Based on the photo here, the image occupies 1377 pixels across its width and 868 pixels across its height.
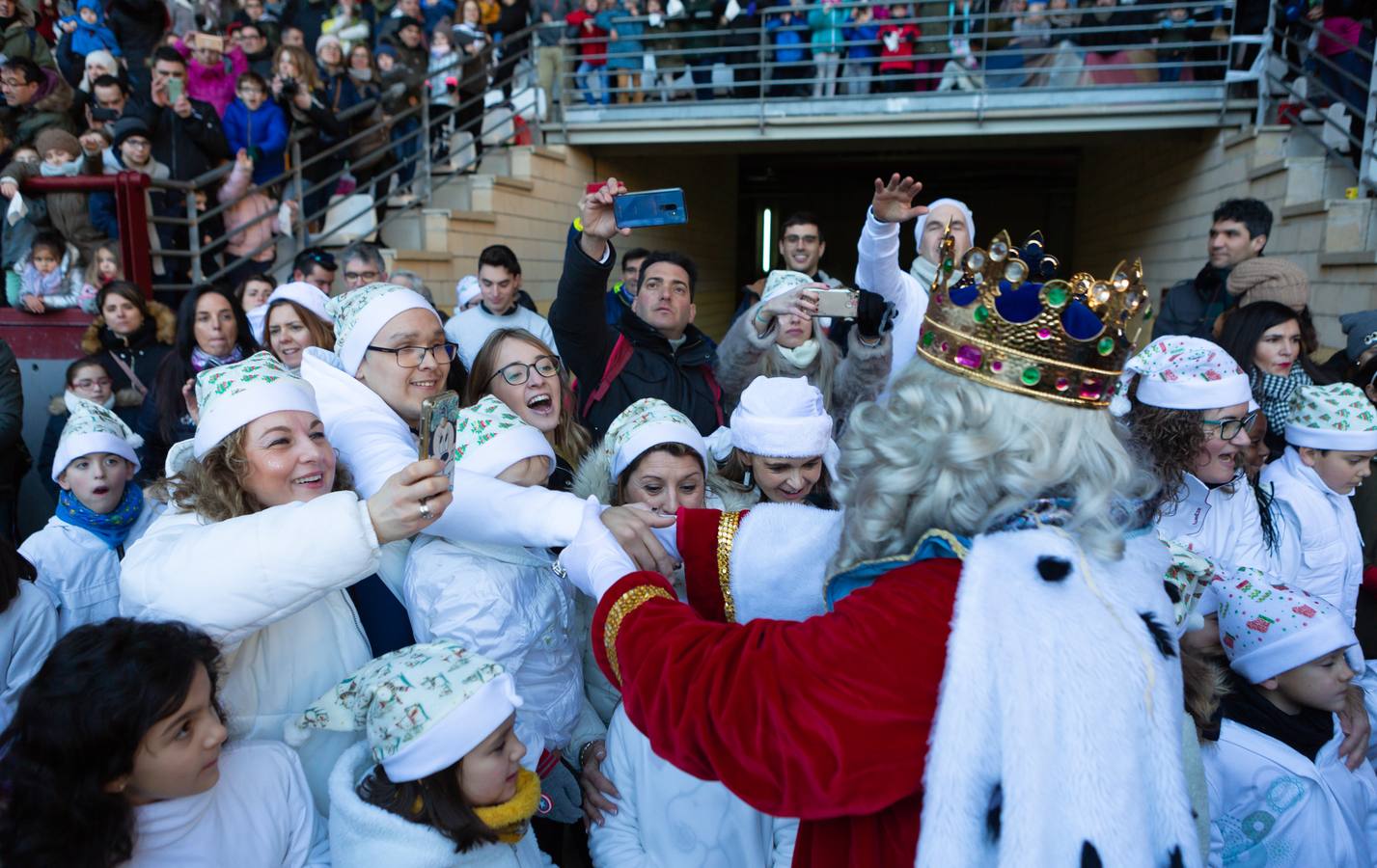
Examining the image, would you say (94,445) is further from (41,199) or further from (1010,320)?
(41,199)

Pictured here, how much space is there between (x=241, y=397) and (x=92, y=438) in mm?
1822

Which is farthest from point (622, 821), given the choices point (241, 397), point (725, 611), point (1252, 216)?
point (1252, 216)

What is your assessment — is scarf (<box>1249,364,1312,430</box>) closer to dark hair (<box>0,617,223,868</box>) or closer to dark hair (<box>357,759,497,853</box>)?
dark hair (<box>357,759,497,853</box>)

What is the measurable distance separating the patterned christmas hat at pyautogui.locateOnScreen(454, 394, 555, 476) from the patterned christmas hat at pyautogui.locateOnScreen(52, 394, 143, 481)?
184 centimetres

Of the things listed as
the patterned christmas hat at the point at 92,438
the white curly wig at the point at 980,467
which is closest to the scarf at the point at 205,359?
the patterned christmas hat at the point at 92,438

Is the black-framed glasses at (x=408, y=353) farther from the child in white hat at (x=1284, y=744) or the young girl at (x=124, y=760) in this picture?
the child in white hat at (x=1284, y=744)

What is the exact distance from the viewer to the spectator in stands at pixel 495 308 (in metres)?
5.50

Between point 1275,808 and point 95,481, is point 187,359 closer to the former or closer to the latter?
point 95,481

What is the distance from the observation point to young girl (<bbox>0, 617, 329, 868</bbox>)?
153 centimetres

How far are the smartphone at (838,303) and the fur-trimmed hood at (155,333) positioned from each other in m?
3.50

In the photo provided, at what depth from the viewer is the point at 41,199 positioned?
6293mm

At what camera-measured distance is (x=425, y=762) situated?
5.82ft

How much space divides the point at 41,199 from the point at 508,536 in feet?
20.3

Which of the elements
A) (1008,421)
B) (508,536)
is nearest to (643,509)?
(508,536)
